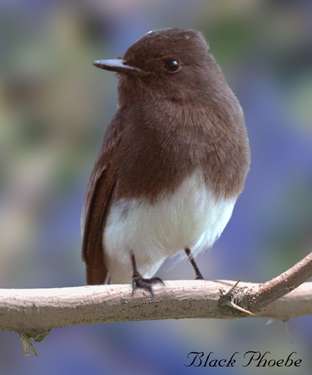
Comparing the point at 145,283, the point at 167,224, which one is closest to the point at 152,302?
the point at 145,283

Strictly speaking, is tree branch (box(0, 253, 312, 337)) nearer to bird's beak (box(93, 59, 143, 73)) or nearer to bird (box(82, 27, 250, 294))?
bird (box(82, 27, 250, 294))

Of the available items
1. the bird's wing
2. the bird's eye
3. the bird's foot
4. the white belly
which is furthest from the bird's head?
the bird's foot

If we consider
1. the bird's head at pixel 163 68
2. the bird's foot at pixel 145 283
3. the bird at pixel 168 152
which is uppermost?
the bird's head at pixel 163 68

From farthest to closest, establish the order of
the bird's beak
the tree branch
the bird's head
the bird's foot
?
the bird's head < the bird's beak < the bird's foot < the tree branch

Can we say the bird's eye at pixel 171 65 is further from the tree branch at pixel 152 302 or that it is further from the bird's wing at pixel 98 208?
the tree branch at pixel 152 302

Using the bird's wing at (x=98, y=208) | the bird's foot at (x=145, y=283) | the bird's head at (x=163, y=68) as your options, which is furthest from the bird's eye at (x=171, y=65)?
the bird's foot at (x=145, y=283)

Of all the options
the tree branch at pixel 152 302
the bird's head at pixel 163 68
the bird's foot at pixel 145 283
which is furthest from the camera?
the bird's head at pixel 163 68

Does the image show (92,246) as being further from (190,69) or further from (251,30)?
(251,30)

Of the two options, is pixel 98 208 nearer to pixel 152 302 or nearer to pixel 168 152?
pixel 168 152
